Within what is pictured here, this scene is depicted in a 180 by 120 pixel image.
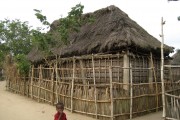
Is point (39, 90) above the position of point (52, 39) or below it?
below

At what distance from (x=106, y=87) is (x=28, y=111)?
138 inches

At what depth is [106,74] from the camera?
12000 mm

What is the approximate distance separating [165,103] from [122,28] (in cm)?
512

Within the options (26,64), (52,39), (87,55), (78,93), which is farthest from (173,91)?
(26,64)

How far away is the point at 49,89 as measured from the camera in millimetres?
13055

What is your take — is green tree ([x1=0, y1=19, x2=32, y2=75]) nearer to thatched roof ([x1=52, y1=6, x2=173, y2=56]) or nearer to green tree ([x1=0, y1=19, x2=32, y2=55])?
green tree ([x1=0, y1=19, x2=32, y2=55])

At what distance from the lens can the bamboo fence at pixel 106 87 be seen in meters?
9.66

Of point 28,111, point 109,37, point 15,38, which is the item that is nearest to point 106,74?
point 109,37

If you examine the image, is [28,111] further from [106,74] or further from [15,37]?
[15,37]

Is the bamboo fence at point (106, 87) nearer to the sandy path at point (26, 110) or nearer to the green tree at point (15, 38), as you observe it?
the sandy path at point (26, 110)

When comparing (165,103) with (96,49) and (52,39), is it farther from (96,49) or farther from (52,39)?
(52,39)

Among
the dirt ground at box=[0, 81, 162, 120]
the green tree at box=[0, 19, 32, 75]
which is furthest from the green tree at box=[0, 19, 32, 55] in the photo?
the dirt ground at box=[0, 81, 162, 120]

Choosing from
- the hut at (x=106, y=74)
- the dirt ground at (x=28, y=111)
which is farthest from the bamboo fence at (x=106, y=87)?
the dirt ground at (x=28, y=111)

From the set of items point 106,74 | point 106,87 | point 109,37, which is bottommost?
point 106,87
